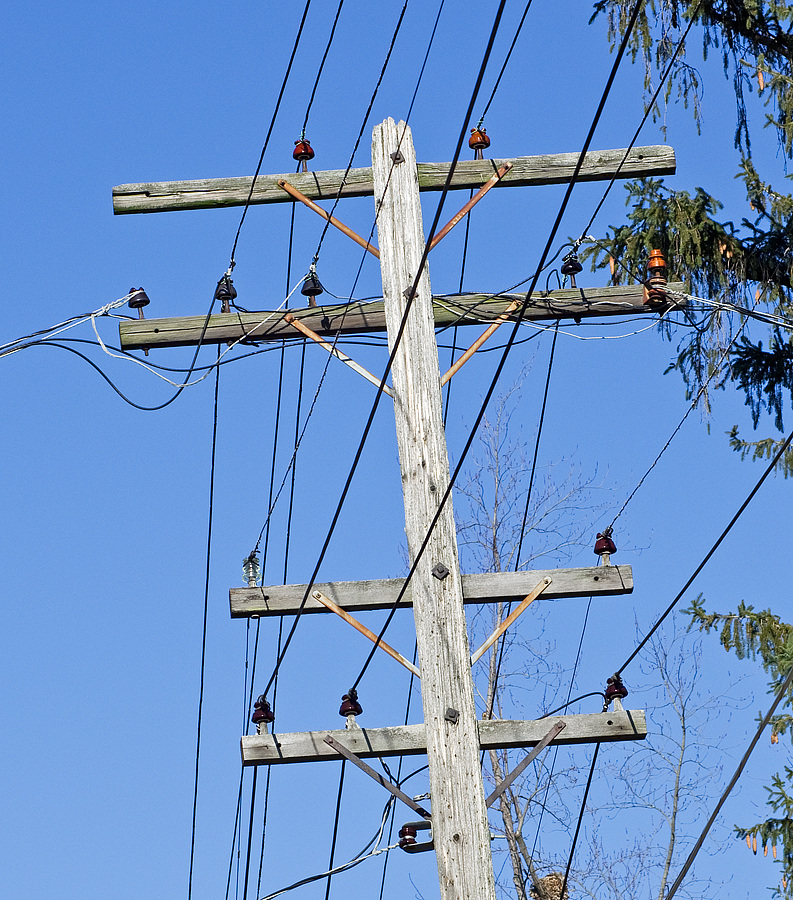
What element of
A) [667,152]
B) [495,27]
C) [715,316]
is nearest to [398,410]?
[667,152]

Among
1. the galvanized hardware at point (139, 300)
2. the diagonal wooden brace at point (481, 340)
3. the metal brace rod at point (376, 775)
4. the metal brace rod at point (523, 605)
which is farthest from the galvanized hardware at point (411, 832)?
the galvanized hardware at point (139, 300)

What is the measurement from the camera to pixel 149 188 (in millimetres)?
7504

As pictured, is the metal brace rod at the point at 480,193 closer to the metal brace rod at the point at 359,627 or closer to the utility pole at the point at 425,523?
the utility pole at the point at 425,523

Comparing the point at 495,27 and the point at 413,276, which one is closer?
the point at 495,27

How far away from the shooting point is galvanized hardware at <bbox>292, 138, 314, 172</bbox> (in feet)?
24.9

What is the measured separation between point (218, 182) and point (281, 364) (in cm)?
134

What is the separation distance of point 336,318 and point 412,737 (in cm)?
232

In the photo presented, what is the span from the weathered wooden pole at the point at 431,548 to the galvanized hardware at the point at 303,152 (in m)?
0.60

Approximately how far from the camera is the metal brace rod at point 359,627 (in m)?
6.25

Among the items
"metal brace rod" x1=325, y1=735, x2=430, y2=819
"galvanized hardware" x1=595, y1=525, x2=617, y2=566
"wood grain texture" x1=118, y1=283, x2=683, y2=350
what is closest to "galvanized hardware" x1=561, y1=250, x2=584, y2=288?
"wood grain texture" x1=118, y1=283, x2=683, y2=350

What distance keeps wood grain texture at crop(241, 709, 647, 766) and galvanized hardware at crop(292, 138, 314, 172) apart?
131 inches

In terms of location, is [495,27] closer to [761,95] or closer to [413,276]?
[413,276]

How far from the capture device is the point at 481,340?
6879mm

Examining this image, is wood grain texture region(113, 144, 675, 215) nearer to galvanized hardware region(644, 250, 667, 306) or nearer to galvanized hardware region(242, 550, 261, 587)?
galvanized hardware region(644, 250, 667, 306)
